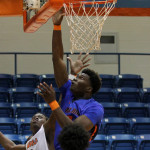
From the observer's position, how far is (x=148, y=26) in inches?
475

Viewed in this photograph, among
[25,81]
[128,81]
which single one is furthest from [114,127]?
[25,81]

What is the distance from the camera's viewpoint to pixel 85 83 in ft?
12.3

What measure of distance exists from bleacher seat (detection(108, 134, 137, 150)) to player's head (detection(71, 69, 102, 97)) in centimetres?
352

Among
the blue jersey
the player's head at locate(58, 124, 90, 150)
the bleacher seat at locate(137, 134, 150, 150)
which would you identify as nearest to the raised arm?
the blue jersey

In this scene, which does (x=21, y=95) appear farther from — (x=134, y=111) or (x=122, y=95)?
(x=134, y=111)

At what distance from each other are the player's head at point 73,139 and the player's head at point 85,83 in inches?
49.3

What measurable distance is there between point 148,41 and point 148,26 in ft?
1.38

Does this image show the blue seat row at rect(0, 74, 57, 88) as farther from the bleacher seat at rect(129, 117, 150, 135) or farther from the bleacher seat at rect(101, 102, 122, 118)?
the bleacher seat at rect(129, 117, 150, 135)

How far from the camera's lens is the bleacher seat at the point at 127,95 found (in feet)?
31.2

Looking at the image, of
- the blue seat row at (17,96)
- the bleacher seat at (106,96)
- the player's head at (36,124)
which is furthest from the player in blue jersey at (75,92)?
the bleacher seat at (106,96)

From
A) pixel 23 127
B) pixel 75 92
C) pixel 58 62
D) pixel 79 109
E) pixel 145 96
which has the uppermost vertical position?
pixel 58 62

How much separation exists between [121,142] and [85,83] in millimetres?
3749

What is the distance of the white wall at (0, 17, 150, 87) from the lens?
11.5 m

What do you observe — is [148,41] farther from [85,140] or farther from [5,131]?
[85,140]
